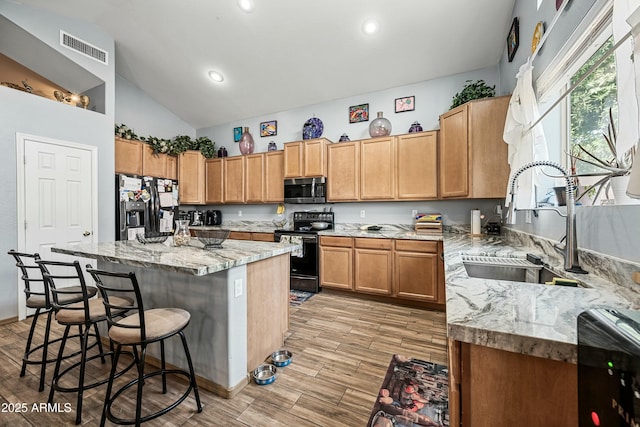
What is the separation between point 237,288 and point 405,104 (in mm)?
3524

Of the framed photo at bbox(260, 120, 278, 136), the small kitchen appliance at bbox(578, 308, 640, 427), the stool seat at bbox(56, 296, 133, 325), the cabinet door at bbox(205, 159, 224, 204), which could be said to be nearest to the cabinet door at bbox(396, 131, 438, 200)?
the framed photo at bbox(260, 120, 278, 136)

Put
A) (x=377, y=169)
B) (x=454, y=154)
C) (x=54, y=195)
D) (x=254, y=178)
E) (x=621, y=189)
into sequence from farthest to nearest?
1. (x=254, y=178)
2. (x=377, y=169)
3. (x=54, y=195)
4. (x=454, y=154)
5. (x=621, y=189)

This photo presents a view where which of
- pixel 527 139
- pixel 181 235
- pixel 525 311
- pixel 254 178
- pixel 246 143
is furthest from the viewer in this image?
pixel 246 143

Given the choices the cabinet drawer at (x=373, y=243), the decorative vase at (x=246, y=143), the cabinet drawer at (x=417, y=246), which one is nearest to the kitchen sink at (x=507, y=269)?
the cabinet drawer at (x=417, y=246)

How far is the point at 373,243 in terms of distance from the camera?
331cm

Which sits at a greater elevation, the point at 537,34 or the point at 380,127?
the point at 537,34

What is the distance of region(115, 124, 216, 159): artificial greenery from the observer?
410 centimetres

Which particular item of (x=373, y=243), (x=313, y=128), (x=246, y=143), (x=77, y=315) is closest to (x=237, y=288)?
(x=77, y=315)

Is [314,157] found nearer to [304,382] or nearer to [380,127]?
[380,127]

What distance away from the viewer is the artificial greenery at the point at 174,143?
4.10 meters

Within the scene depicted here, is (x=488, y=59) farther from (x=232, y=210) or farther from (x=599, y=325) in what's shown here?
(x=232, y=210)

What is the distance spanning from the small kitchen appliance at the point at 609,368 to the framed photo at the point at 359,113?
12.9 feet

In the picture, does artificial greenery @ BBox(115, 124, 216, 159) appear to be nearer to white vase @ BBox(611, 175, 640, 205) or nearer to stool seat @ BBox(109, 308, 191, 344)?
stool seat @ BBox(109, 308, 191, 344)

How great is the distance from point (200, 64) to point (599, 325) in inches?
191
